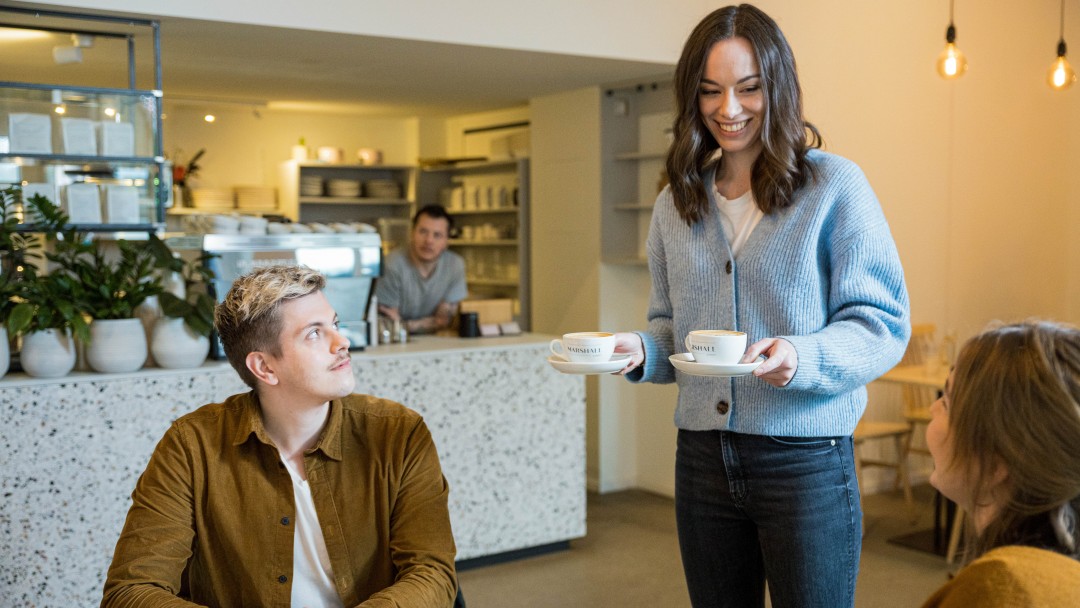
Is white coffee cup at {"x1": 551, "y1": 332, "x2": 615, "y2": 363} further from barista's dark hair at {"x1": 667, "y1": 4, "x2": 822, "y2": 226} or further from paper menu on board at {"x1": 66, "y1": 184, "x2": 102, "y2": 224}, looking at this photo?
paper menu on board at {"x1": 66, "y1": 184, "x2": 102, "y2": 224}

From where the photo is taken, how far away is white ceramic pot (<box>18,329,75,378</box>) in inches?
139

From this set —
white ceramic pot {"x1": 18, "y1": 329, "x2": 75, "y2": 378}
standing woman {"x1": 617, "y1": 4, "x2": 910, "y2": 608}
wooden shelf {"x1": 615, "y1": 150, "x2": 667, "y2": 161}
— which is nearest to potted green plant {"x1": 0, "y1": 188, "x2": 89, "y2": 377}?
Answer: white ceramic pot {"x1": 18, "y1": 329, "x2": 75, "y2": 378}

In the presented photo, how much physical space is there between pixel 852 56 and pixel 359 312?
10.1 feet

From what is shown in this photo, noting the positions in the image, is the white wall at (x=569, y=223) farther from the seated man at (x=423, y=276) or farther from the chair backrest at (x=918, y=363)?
the chair backrest at (x=918, y=363)

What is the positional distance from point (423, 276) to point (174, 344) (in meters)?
2.14

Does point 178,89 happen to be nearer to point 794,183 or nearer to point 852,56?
point 852,56

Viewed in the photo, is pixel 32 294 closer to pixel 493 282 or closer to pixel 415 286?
pixel 415 286

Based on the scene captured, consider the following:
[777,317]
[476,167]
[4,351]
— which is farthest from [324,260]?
[476,167]

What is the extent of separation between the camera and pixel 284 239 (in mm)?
4188

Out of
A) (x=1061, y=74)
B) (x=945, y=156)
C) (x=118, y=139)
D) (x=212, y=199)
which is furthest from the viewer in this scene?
(x=212, y=199)

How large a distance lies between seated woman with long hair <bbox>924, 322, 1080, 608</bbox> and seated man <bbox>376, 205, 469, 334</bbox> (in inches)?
174

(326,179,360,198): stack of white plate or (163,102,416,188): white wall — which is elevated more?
(163,102,416,188): white wall

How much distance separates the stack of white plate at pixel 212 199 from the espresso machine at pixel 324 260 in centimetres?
370

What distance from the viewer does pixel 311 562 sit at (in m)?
1.88
